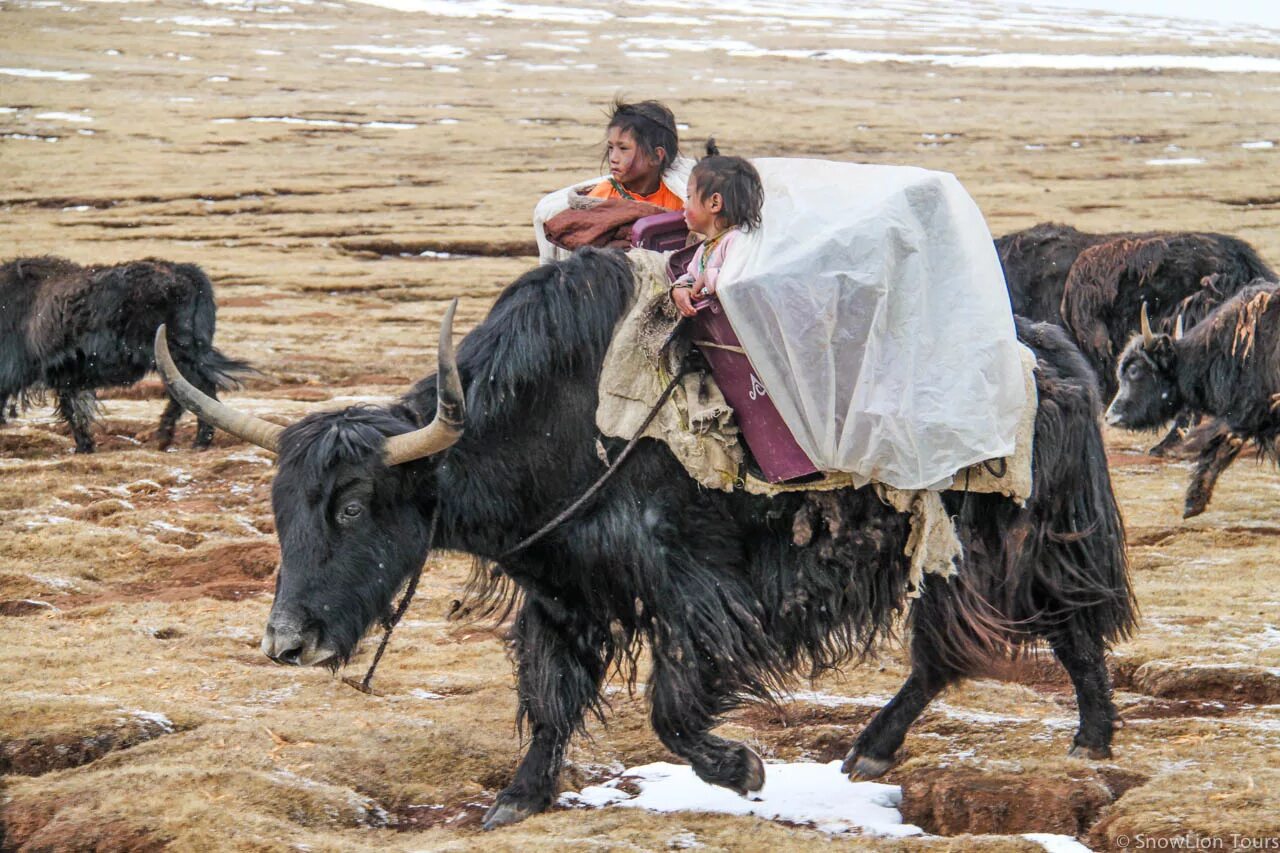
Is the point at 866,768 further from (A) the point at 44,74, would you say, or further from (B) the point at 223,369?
(A) the point at 44,74

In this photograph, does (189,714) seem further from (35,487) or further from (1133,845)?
(35,487)

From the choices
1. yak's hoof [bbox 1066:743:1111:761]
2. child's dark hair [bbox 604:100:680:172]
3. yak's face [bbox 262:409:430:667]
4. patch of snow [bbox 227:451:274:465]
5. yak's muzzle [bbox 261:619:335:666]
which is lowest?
patch of snow [bbox 227:451:274:465]

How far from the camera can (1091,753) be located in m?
3.72

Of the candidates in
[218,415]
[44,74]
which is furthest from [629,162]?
[44,74]

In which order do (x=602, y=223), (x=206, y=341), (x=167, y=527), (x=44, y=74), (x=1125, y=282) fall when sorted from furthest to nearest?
(x=44, y=74) < (x=206, y=341) < (x=1125, y=282) < (x=167, y=527) < (x=602, y=223)

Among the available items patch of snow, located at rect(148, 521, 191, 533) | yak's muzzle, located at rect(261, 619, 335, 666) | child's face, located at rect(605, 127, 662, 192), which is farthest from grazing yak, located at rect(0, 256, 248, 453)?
yak's muzzle, located at rect(261, 619, 335, 666)

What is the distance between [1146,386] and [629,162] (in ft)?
17.5

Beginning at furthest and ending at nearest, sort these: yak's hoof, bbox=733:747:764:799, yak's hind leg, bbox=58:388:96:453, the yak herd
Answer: yak's hind leg, bbox=58:388:96:453 < yak's hoof, bbox=733:747:764:799 < the yak herd

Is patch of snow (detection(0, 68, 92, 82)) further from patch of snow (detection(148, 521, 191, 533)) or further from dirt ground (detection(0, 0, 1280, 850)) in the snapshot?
patch of snow (detection(148, 521, 191, 533))

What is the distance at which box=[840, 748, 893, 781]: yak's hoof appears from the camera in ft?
12.1

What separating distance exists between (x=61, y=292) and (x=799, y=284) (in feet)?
26.0

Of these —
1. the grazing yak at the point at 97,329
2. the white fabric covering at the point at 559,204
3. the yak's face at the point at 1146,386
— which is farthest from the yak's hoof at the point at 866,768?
the grazing yak at the point at 97,329

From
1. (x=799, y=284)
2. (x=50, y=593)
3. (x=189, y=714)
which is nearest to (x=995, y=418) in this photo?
(x=799, y=284)

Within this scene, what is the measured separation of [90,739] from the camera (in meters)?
3.74
